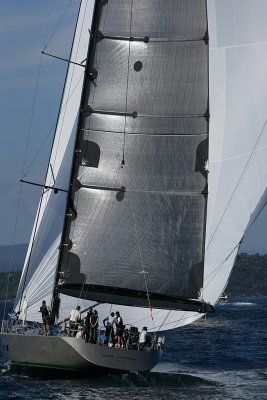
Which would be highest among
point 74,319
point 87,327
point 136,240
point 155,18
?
point 155,18

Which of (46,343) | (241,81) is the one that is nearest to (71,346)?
(46,343)

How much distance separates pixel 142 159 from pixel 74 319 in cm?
610

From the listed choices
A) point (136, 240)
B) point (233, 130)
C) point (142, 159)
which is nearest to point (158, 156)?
point (142, 159)

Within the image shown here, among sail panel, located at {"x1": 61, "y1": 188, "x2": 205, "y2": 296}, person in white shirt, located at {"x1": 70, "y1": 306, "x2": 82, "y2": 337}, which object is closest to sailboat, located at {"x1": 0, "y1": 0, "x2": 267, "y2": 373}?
sail panel, located at {"x1": 61, "y1": 188, "x2": 205, "y2": 296}

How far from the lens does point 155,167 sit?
37938 mm

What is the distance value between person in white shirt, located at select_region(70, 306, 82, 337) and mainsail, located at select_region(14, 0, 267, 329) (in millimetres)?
1271

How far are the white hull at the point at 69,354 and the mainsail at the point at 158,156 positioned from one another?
255cm

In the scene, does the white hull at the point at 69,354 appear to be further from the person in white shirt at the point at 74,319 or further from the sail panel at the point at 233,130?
the sail panel at the point at 233,130

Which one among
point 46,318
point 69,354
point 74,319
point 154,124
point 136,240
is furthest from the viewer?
point 154,124

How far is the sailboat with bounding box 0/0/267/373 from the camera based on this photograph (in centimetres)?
3747

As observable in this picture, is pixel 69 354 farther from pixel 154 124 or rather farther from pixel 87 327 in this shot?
pixel 154 124

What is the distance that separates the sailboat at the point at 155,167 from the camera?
37.5m

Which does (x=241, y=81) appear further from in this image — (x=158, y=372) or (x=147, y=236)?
(x=158, y=372)

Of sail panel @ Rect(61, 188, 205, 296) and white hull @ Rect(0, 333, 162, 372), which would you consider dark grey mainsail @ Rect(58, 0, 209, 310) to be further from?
white hull @ Rect(0, 333, 162, 372)
